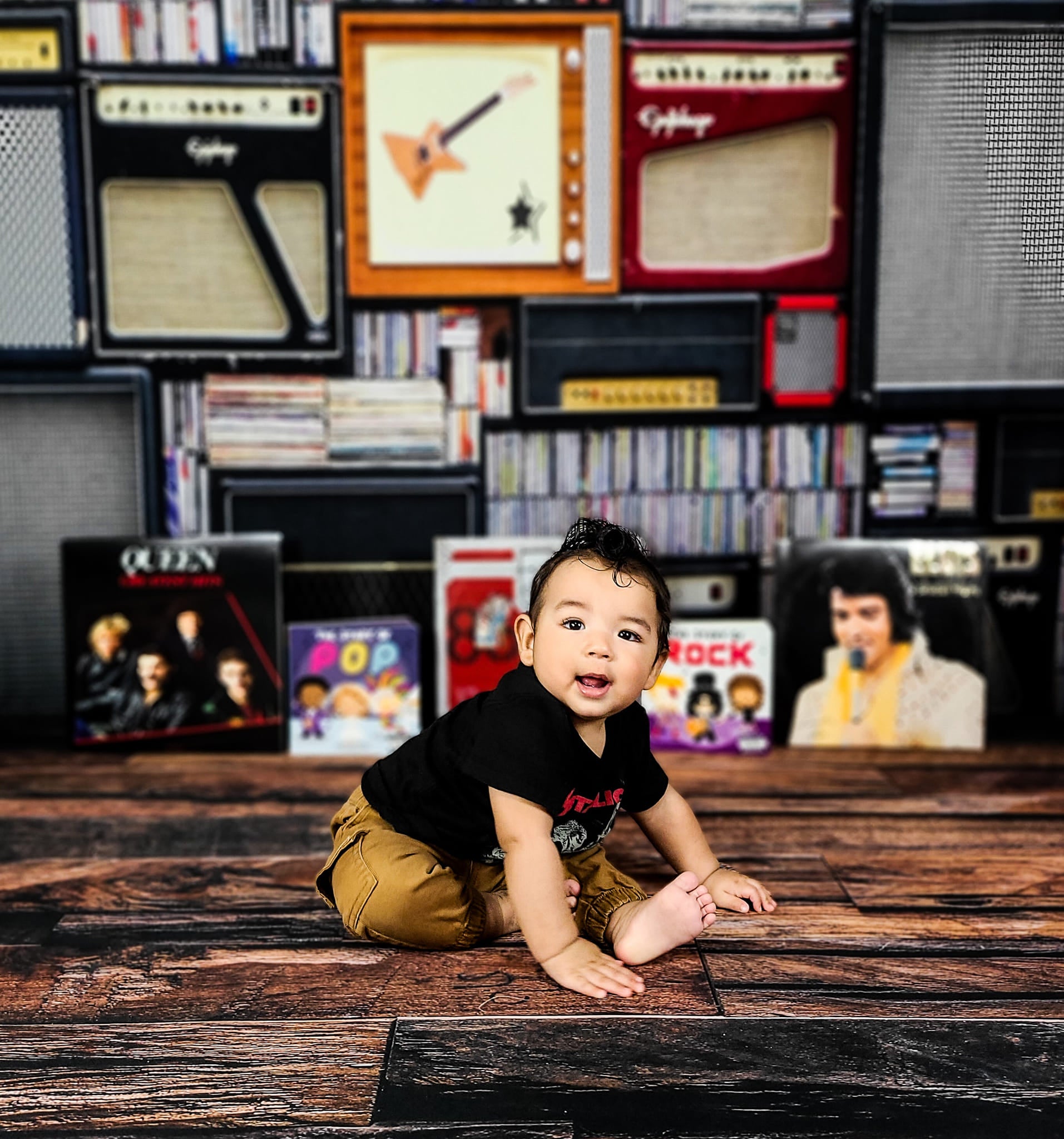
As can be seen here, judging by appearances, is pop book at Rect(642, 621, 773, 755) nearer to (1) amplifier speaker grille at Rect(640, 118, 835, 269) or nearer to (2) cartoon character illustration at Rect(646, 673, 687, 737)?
(2) cartoon character illustration at Rect(646, 673, 687, 737)

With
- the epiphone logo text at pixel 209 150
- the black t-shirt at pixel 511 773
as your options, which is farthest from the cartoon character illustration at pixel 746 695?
the epiphone logo text at pixel 209 150

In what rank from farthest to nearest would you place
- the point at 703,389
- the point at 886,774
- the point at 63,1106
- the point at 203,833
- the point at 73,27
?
1. the point at 703,389
2. the point at 73,27
3. the point at 886,774
4. the point at 203,833
5. the point at 63,1106

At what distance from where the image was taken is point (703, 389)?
7.39 feet

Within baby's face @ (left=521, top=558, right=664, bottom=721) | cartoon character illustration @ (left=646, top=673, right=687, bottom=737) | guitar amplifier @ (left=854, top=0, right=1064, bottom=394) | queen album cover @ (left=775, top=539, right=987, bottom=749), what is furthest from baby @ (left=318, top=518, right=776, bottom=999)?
guitar amplifier @ (left=854, top=0, right=1064, bottom=394)

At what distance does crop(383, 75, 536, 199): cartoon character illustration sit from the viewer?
212cm

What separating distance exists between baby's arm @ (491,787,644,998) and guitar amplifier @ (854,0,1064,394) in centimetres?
130

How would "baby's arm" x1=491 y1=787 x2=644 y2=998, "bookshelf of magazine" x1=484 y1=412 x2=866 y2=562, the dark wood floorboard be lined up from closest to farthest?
the dark wood floorboard, "baby's arm" x1=491 y1=787 x2=644 y2=998, "bookshelf of magazine" x1=484 y1=412 x2=866 y2=562

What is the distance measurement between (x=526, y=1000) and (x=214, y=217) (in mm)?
1642

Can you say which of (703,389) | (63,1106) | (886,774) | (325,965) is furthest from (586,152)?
(63,1106)

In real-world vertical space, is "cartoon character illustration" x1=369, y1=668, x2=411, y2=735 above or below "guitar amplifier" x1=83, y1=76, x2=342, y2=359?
below

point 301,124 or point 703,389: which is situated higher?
point 301,124

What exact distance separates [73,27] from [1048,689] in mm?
2388

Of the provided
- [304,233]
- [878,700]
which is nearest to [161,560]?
[304,233]

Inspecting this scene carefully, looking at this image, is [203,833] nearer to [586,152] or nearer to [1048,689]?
[586,152]
